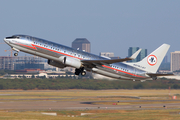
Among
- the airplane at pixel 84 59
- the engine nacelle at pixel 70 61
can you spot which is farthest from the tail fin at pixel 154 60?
the engine nacelle at pixel 70 61

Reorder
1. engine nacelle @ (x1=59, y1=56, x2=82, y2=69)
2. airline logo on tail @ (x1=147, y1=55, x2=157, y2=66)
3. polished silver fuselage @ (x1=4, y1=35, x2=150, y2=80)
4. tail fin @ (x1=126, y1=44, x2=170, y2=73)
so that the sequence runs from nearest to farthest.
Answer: polished silver fuselage @ (x1=4, y1=35, x2=150, y2=80) < engine nacelle @ (x1=59, y1=56, x2=82, y2=69) < tail fin @ (x1=126, y1=44, x2=170, y2=73) < airline logo on tail @ (x1=147, y1=55, x2=157, y2=66)

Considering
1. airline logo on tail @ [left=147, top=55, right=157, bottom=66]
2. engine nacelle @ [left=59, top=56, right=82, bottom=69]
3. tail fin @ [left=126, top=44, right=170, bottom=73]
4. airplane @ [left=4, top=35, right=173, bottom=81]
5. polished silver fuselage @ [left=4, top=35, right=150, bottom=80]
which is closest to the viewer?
polished silver fuselage @ [left=4, top=35, right=150, bottom=80]

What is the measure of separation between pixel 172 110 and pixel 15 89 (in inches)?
2913

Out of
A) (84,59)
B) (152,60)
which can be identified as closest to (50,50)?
(84,59)

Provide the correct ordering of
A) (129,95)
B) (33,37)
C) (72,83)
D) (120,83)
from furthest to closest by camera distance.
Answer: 1. (72,83)
2. (129,95)
3. (120,83)
4. (33,37)

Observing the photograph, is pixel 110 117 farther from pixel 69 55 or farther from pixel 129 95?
pixel 129 95

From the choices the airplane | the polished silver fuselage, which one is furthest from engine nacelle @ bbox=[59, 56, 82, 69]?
the polished silver fuselage

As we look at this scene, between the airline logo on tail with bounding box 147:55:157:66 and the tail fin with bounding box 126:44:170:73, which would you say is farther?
the airline logo on tail with bounding box 147:55:157:66

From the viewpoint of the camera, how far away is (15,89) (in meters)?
126

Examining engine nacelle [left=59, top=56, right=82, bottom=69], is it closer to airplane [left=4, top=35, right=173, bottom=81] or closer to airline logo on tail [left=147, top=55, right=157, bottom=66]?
airplane [left=4, top=35, right=173, bottom=81]

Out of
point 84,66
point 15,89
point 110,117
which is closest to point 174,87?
point 110,117

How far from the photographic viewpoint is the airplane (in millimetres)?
51469

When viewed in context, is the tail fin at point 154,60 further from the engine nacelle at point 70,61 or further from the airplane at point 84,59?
the engine nacelle at point 70,61

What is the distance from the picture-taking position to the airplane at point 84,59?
5147cm
